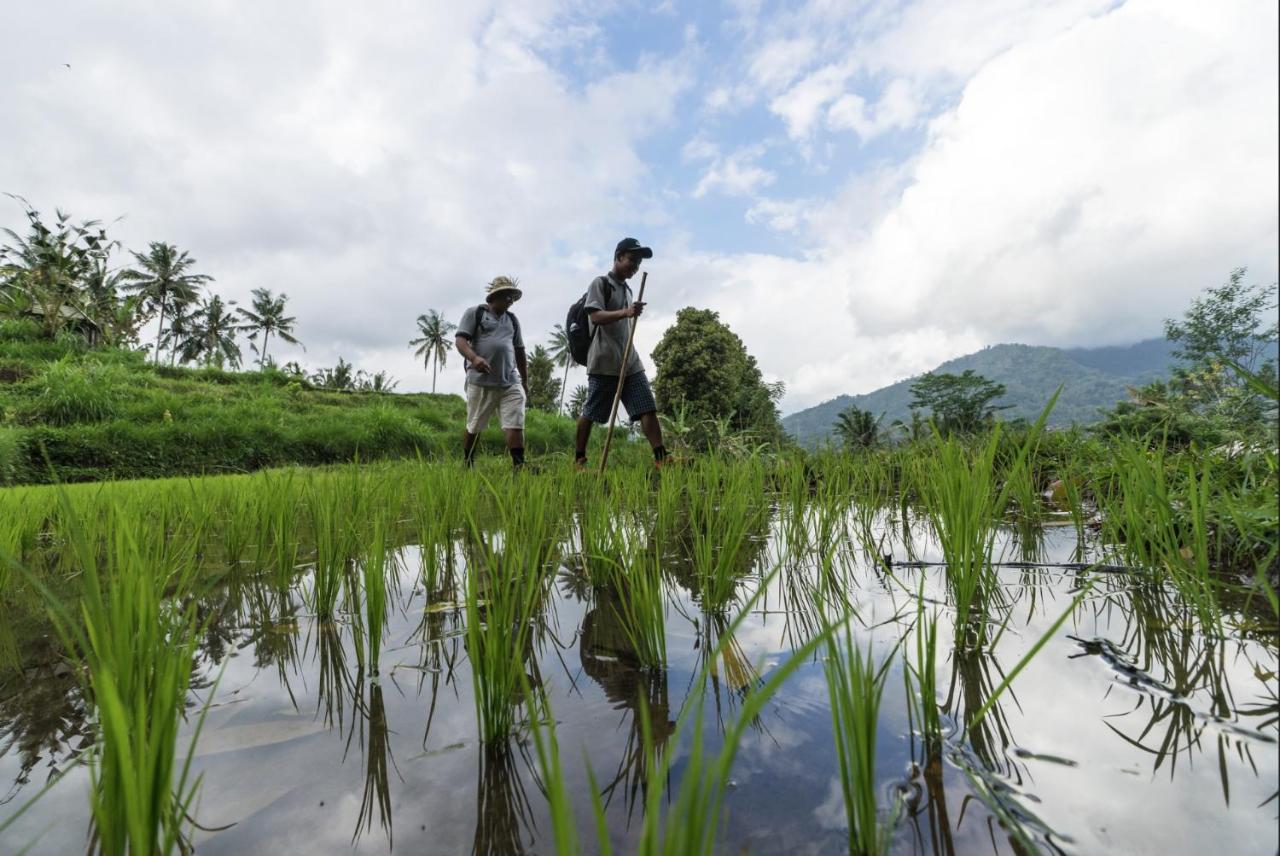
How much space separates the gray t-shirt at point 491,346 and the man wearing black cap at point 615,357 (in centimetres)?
84

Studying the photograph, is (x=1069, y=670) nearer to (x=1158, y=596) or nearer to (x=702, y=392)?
Result: (x=1158, y=596)

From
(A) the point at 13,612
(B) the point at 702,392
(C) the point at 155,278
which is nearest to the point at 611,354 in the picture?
(A) the point at 13,612

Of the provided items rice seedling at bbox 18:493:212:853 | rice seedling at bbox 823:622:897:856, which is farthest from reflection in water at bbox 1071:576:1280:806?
rice seedling at bbox 18:493:212:853

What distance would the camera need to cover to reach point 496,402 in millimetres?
5312

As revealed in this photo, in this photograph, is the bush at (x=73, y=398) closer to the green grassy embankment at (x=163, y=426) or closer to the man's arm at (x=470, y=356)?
the green grassy embankment at (x=163, y=426)

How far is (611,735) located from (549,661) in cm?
32

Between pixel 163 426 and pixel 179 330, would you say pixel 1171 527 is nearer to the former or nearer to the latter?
pixel 163 426

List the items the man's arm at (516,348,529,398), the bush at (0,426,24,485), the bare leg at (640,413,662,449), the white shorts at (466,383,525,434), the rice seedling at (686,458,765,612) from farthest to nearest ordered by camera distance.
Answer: the bush at (0,426,24,485), the man's arm at (516,348,529,398), the white shorts at (466,383,525,434), the bare leg at (640,413,662,449), the rice seedling at (686,458,765,612)

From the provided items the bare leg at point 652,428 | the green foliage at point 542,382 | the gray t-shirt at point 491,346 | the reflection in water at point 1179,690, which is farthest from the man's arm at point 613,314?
→ the green foliage at point 542,382

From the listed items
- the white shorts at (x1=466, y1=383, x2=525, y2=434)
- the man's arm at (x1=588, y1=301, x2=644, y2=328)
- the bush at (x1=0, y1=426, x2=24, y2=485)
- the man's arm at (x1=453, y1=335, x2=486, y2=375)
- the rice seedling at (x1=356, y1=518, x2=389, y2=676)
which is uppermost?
the man's arm at (x1=588, y1=301, x2=644, y2=328)

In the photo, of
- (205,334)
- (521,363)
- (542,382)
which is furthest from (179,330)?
(521,363)

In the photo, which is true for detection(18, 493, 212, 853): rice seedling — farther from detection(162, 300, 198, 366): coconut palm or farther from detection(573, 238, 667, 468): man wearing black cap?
detection(162, 300, 198, 366): coconut palm

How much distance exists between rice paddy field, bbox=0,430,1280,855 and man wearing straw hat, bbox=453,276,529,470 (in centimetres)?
332

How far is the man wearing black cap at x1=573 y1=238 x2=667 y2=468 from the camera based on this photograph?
4.50 m
